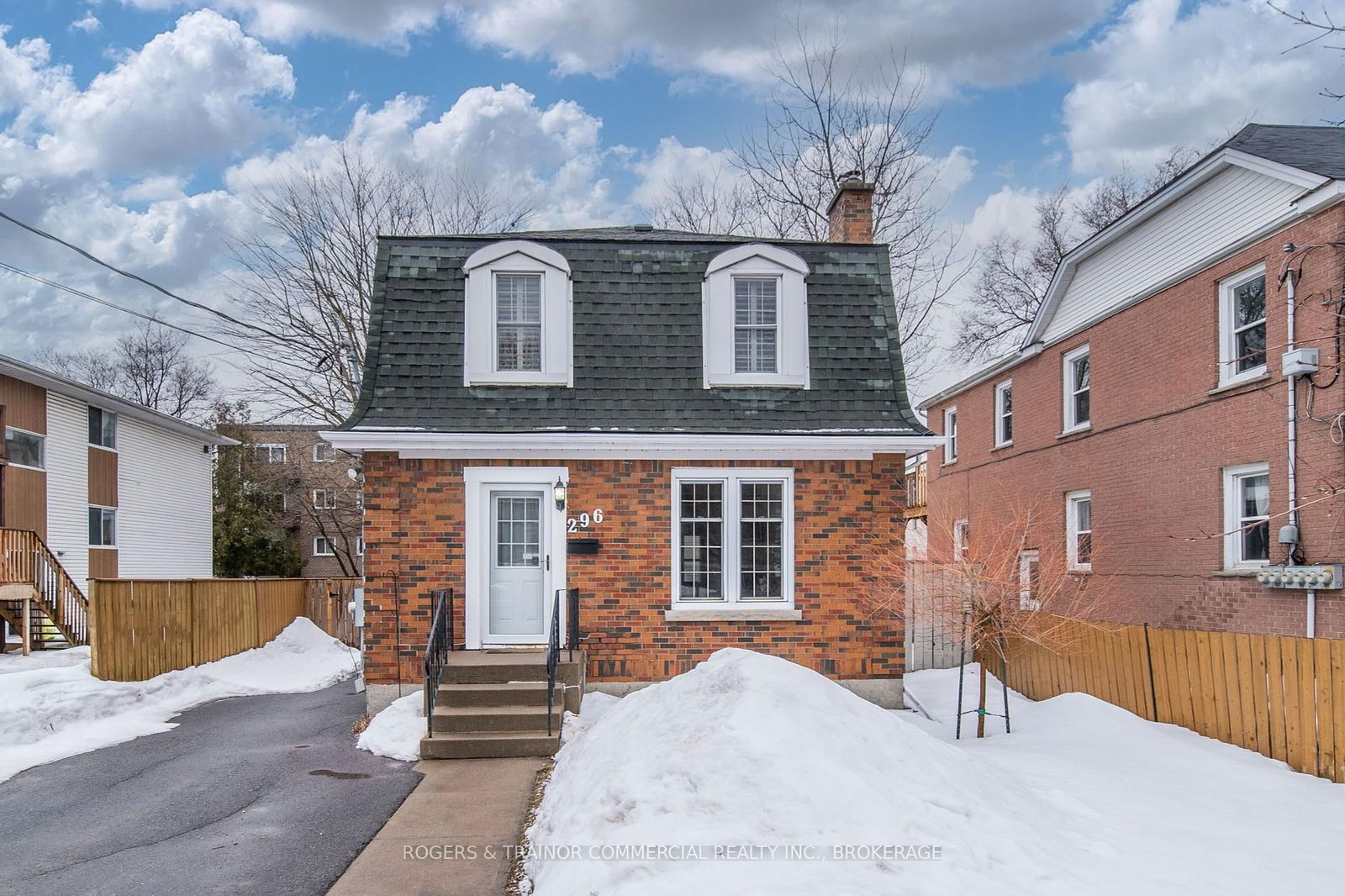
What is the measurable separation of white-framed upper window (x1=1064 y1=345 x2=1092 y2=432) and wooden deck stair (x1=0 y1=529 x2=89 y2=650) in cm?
1838

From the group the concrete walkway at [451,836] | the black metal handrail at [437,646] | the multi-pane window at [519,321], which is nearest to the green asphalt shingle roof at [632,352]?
the multi-pane window at [519,321]

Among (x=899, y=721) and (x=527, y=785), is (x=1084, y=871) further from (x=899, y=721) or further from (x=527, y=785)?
(x=527, y=785)

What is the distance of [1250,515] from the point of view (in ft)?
37.0

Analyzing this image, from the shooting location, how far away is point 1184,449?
12375 millimetres

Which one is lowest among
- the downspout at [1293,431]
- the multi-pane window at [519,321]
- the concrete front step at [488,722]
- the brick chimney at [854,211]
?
the concrete front step at [488,722]

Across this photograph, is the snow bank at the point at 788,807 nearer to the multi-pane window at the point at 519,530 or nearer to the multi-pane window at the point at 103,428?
the multi-pane window at the point at 519,530

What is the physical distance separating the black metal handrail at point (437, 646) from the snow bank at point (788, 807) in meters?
2.55

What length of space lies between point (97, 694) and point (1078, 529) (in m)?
15.9

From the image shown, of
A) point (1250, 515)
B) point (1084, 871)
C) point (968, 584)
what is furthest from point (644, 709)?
point (1250, 515)

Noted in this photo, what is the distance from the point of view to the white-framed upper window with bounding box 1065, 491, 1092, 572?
50.1 ft

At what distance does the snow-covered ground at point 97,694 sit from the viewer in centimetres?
936

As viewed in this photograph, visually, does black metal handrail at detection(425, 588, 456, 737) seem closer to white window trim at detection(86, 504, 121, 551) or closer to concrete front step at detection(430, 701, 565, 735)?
concrete front step at detection(430, 701, 565, 735)

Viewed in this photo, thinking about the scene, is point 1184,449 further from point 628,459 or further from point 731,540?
point 628,459

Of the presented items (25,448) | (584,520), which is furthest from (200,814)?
(25,448)
